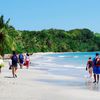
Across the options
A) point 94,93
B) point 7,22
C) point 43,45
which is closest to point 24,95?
point 94,93

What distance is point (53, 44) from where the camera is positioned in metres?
185

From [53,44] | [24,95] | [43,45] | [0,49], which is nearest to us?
[24,95]

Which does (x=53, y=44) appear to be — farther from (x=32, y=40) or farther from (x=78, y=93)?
(x=78, y=93)

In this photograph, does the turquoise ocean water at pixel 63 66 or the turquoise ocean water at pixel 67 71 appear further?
the turquoise ocean water at pixel 63 66

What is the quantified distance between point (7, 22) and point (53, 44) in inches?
4996

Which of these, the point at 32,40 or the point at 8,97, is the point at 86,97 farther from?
Answer: the point at 32,40

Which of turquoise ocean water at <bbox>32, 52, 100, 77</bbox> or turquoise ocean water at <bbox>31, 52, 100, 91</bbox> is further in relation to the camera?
turquoise ocean water at <bbox>32, 52, 100, 77</bbox>

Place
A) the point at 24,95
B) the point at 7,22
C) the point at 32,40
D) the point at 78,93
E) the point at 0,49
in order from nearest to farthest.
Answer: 1. the point at 24,95
2. the point at 78,93
3. the point at 0,49
4. the point at 7,22
5. the point at 32,40

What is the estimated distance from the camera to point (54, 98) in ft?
42.1

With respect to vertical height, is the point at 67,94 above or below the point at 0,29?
below

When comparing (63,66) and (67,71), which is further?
(63,66)

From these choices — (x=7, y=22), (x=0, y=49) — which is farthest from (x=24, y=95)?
(x=7, y=22)

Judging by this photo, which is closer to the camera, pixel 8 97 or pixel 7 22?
pixel 8 97

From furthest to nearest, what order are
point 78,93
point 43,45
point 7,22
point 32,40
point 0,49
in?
1. point 43,45
2. point 32,40
3. point 7,22
4. point 0,49
5. point 78,93
